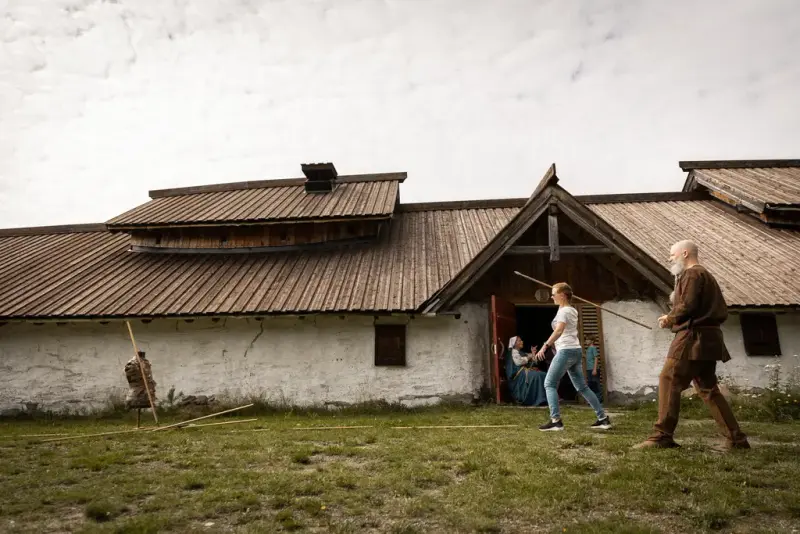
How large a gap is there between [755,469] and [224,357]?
9479mm

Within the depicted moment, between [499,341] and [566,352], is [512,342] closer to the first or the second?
[499,341]

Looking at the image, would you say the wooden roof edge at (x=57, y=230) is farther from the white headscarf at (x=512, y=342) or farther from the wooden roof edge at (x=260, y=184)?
the white headscarf at (x=512, y=342)

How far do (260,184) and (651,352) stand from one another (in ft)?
42.9

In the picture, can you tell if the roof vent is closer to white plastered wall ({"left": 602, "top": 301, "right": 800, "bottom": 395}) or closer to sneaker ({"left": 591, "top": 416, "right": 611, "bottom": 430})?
white plastered wall ({"left": 602, "top": 301, "right": 800, "bottom": 395})

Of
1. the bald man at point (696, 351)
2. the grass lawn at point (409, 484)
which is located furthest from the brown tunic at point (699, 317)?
the grass lawn at point (409, 484)

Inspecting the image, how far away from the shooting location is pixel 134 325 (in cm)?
1101

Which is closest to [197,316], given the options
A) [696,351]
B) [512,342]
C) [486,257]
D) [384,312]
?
[384,312]

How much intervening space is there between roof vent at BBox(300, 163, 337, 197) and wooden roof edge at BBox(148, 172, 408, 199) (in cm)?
71

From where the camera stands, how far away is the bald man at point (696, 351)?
492 centimetres

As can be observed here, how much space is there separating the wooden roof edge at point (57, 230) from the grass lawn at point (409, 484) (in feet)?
36.5

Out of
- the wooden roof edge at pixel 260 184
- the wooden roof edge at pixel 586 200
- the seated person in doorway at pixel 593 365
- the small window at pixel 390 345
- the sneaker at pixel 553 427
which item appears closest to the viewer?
the sneaker at pixel 553 427

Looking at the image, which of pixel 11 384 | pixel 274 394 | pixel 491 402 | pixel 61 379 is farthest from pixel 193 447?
pixel 11 384

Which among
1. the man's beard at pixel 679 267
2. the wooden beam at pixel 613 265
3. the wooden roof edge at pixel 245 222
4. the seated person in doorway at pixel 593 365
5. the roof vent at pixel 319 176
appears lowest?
the seated person in doorway at pixel 593 365

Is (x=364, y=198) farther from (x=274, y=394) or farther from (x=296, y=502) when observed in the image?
(x=296, y=502)
